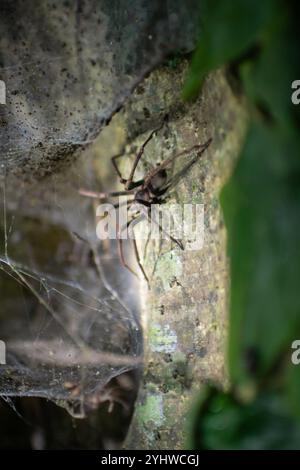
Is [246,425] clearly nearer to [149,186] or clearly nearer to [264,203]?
[264,203]

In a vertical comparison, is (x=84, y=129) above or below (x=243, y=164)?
above

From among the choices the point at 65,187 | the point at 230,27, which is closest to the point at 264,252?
the point at 230,27

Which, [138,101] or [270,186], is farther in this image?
[138,101]

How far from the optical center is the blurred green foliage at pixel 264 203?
25.6 inches

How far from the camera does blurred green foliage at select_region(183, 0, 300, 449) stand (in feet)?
2.13

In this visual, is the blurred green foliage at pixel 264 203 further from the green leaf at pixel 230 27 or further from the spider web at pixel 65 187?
the spider web at pixel 65 187

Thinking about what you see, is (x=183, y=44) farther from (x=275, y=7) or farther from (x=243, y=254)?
(x=243, y=254)

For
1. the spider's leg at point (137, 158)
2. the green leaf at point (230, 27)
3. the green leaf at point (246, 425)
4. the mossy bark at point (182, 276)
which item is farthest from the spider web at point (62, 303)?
the green leaf at point (230, 27)

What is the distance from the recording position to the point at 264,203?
0.69m

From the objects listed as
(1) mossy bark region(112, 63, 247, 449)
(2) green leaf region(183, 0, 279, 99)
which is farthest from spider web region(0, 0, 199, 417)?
(2) green leaf region(183, 0, 279, 99)

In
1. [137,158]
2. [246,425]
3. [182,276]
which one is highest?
[137,158]
